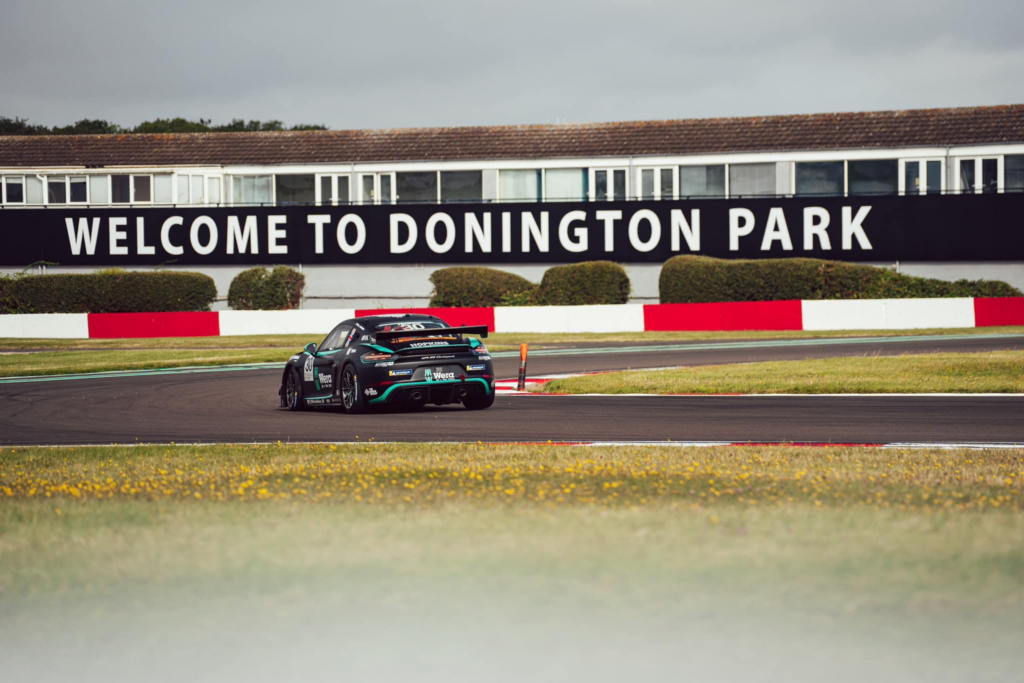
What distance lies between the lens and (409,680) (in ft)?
13.9

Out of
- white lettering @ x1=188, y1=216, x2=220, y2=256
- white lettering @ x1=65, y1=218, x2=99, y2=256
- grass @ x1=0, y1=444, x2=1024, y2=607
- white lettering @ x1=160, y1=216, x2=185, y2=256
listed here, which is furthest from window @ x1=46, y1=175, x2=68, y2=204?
grass @ x1=0, y1=444, x2=1024, y2=607

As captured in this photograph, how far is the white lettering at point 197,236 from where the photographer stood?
43812 millimetres

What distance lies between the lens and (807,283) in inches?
1449

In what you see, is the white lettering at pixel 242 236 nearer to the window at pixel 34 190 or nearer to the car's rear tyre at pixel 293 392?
the window at pixel 34 190

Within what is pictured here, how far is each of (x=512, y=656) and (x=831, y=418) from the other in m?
9.69

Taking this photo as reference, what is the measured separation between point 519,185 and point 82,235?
16.6 m

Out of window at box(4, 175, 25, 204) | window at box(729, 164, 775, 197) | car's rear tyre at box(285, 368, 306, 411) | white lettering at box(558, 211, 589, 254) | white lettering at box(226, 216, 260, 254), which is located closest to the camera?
car's rear tyre at box(285, 368, 306, 411)

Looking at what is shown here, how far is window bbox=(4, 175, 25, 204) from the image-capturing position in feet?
151

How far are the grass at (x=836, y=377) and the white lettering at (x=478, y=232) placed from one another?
22.3 m

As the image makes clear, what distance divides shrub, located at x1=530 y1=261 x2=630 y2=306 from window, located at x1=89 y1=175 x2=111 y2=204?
18587 millimetres

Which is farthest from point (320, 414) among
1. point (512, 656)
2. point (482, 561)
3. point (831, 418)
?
point (512, 656)

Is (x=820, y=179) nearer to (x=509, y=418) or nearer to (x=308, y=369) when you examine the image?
(x=308, y=369)

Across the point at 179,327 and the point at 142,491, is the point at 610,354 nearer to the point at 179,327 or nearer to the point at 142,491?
the point at 179,327

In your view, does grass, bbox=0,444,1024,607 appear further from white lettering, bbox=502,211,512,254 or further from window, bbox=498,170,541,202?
window, bbox=498,170,541,202
